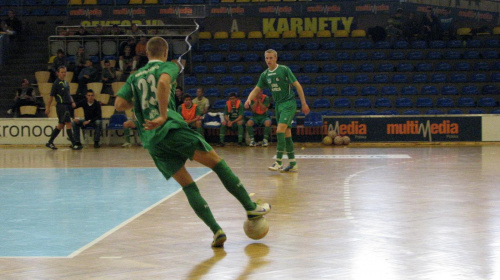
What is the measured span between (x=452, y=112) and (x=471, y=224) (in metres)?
16.0

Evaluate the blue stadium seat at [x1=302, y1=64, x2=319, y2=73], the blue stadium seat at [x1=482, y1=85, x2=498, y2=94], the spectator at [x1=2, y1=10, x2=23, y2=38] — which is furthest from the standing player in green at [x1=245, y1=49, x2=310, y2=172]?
the spectator at [x1=2, y1=10, x2=23, y2=38]

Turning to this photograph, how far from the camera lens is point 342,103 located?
914 inches

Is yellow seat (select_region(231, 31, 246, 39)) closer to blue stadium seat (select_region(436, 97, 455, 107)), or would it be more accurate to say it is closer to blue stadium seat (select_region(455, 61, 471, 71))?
blue stadium seat (select_region(455, 61, 471, 71))

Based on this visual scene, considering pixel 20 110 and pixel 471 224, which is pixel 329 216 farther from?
pixel 20 110

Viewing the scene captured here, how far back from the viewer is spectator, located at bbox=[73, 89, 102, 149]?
65.8 feet

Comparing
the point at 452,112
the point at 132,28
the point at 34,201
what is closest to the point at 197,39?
the point at 132,28

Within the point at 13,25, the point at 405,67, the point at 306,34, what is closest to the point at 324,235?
the point at 405,67

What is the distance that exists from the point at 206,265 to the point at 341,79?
19695 millimetres

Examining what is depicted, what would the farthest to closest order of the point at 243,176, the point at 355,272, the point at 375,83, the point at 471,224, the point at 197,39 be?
1. the point at 197,39
2. the point at 375,83
3. the point at 243,176
4. the point at 471,224
5. the point at 355,272

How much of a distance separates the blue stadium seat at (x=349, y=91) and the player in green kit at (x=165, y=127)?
18.0 m

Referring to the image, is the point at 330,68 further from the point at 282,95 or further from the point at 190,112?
the point at 282,95

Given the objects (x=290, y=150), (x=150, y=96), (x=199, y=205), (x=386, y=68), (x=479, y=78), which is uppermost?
(x=386, y=68)

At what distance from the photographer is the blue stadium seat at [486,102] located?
76.3 feet

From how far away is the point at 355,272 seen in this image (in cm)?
517
